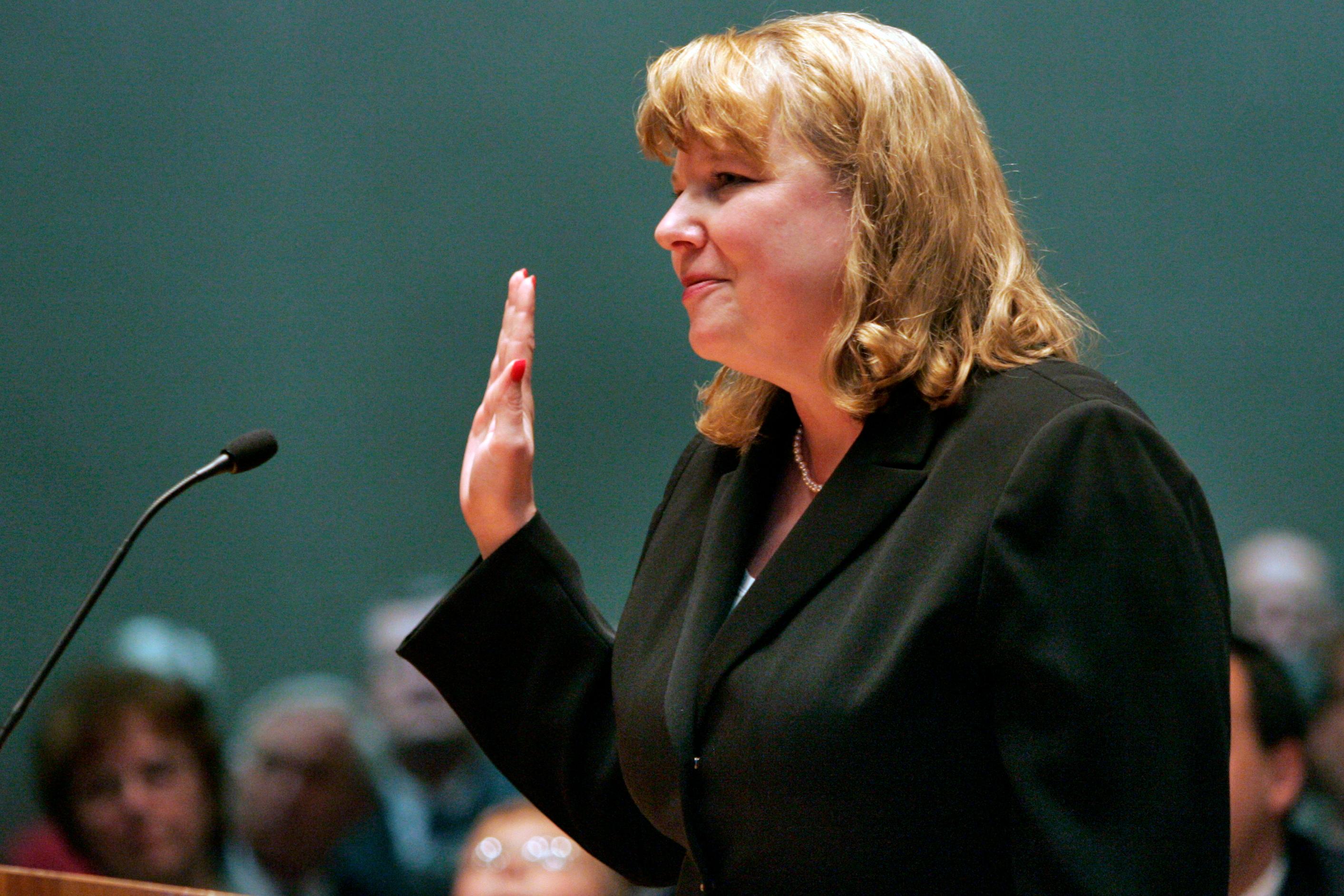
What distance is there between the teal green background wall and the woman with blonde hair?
1.53 metres

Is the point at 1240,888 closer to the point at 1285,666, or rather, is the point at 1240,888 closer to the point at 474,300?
the point at 1285,666

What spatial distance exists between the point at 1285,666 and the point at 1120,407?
176 centimetres

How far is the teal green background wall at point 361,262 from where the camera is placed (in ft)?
9.36

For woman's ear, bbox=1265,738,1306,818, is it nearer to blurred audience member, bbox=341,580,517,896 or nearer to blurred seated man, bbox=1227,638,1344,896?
blurred seated man, bbox=1227,638,1344,896

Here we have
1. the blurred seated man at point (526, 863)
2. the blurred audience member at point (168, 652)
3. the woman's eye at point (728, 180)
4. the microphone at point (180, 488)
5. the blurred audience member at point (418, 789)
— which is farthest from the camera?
the blurred audience member at point (168, 652)

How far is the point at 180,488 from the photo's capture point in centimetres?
148

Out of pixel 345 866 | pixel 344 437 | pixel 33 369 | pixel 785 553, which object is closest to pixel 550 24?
pixel 344 437

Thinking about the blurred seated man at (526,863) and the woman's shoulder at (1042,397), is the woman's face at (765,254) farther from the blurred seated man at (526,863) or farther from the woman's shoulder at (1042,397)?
the blurred seated man at (526,863)

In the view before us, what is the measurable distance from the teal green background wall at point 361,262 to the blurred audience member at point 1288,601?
328 millimetres

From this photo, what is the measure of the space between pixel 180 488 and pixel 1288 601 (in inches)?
82.9

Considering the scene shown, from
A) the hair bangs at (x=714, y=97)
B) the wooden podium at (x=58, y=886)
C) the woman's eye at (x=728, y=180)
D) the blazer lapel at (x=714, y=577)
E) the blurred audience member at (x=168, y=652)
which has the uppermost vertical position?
the hair bangs at (x=714, y=97)

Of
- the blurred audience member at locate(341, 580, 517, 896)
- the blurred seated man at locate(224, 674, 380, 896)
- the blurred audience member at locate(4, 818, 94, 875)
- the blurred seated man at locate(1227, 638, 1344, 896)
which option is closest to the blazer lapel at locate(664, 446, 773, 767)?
the blurred seated man at locate(1227, 638, 1344, 896)

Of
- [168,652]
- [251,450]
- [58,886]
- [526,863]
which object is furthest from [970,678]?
[168,652]

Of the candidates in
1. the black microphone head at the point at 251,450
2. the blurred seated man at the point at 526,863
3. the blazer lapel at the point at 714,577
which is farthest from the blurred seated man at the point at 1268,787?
the black microphone head at the point at 251,450
